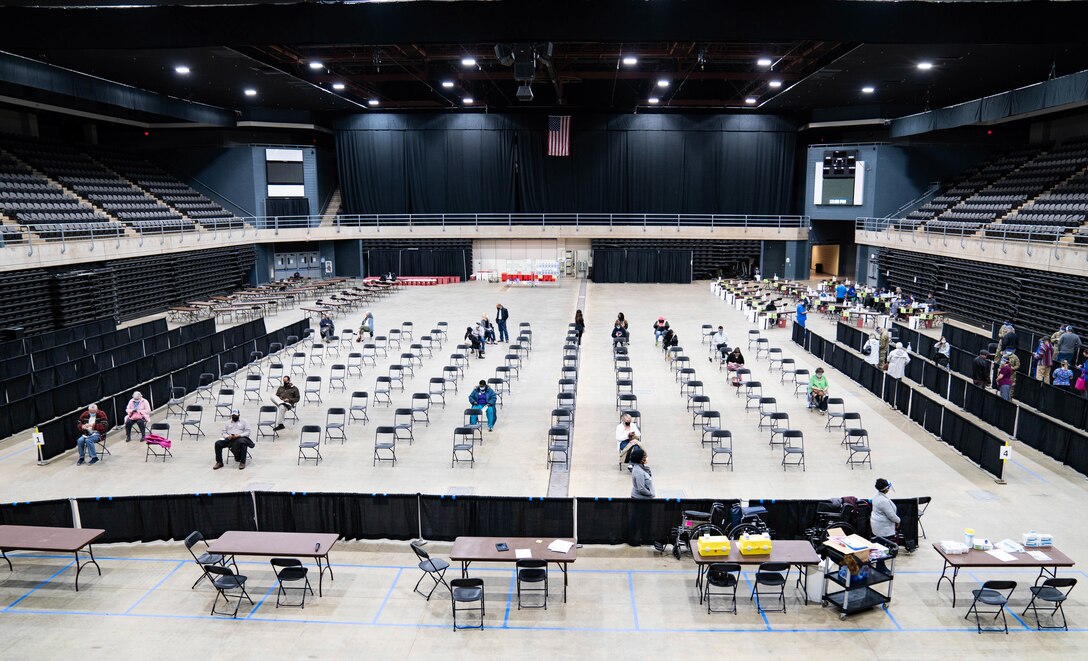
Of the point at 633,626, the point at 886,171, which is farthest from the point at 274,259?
the point at 633,626

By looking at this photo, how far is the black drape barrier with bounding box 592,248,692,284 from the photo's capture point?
45.5 meters

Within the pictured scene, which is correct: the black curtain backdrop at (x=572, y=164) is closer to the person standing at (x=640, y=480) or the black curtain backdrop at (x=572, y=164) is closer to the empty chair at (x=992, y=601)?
the person standing at (x=640, y=480)

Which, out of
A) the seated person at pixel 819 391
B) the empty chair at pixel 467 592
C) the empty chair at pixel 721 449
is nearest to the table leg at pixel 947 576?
the empty chair at pixel 721 449

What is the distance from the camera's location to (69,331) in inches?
949

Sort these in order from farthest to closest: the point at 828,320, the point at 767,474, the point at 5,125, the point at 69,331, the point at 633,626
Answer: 1. the point at 5,125
2. the point at 828,320
3. the point at 69,331
4. the point at 767,474
5. the point at 633,626

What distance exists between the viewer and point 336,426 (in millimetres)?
15891

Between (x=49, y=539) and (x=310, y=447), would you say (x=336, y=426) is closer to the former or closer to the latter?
(x=310, y=447)

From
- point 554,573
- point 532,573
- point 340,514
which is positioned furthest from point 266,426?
point 532,573

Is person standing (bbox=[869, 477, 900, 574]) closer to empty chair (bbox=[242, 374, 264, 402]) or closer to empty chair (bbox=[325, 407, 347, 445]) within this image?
empty chair (bbox=[325, 407, 347, 445])

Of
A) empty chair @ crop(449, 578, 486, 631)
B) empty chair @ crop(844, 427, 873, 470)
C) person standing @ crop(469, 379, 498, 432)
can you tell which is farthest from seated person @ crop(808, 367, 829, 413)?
empty chair @ crop(449, 578, 486, 631)

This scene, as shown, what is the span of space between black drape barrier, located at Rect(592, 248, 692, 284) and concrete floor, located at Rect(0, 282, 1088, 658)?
22635 mm

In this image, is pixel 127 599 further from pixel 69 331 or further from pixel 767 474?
pixel 69 331

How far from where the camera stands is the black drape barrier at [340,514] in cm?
1141

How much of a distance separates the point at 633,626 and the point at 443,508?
358cm
